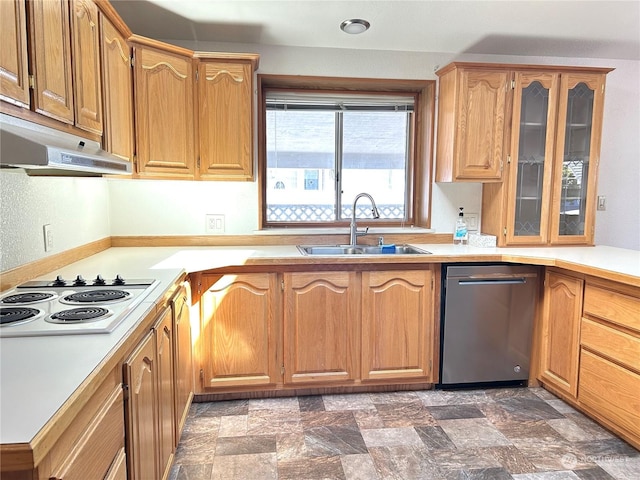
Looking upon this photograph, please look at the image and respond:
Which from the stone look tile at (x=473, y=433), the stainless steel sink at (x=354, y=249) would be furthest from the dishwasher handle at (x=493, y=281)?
the stone look tile at (x=473, y=433)

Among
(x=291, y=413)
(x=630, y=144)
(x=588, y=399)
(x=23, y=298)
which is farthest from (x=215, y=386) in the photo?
(x=630, y=144)

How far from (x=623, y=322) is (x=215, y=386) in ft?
7.20

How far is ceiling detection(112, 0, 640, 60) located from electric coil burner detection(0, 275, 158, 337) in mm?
1509

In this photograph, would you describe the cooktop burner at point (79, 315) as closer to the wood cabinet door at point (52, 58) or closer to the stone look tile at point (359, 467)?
the wood cabinet door at point (52, 58)

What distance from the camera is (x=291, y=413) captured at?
98.0 inches

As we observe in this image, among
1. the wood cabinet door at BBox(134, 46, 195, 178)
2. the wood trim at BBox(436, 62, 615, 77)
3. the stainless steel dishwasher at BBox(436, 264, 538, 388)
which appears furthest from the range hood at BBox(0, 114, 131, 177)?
the wood trim at BBox(436, 62, 615, 77)

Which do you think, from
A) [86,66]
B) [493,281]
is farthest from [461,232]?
[86,66]

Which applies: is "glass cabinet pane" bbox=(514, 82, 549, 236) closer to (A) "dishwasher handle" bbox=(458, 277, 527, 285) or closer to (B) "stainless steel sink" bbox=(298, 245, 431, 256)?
(A) "dishwasher handle" bbox=(458, 277, 527, 285)

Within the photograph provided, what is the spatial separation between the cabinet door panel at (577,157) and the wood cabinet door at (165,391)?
2.52m

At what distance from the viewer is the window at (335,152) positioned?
310cm

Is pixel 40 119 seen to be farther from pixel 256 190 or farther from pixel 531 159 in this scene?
pixel 531 159

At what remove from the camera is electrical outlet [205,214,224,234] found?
116 inches

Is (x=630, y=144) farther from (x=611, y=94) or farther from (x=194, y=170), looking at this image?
(x=194, y=170)

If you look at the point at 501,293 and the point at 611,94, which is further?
the point at 611,94
